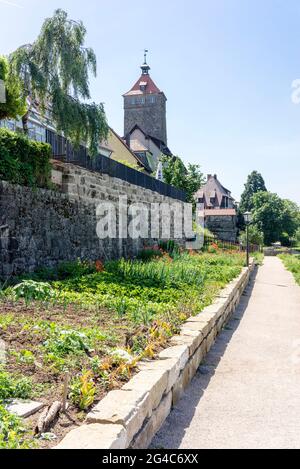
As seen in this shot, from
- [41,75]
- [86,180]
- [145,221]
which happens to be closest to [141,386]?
[86,180]

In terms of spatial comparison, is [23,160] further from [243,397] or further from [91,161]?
[243,397]

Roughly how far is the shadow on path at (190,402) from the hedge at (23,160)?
498cm

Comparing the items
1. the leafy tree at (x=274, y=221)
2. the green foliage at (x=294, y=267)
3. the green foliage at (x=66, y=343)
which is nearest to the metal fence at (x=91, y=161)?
the green foliage at (x=294, y=267)

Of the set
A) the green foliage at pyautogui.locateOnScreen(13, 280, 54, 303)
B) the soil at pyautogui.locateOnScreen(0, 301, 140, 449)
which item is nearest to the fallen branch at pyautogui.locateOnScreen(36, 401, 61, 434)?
the soil at pyautogui.locateOnScreen(0, 301, 140, 449)

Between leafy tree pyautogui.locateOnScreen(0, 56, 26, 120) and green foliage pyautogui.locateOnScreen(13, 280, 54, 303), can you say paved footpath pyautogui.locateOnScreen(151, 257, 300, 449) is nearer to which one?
green foliage pyautogui.locateOnScreen(13, 280, 54, 303)

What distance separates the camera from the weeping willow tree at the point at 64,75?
11539 millimetres

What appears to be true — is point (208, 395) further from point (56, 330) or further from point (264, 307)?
point (264, 307)

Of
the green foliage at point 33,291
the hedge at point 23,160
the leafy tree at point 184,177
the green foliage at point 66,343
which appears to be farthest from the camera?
the leafy tree at point 184,177

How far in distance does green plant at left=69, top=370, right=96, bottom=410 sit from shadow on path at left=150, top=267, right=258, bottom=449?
1.86 feet

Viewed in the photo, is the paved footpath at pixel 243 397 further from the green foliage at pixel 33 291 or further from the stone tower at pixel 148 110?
the stone tower at pixel 148 110

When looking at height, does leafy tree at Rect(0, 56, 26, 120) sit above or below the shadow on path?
above

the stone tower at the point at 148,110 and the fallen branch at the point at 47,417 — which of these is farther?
the stone tower at the point at 148,110

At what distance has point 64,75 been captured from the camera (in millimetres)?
11797

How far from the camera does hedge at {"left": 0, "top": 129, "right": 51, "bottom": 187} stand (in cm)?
840
